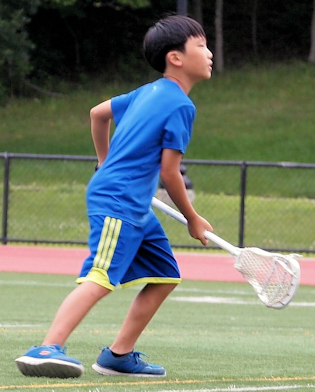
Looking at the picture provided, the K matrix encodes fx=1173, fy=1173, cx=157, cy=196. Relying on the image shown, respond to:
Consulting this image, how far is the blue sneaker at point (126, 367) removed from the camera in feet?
20.1

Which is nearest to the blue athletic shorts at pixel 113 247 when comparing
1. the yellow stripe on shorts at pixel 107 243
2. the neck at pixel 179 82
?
the yellow stripe on shorts at pixel 107 243

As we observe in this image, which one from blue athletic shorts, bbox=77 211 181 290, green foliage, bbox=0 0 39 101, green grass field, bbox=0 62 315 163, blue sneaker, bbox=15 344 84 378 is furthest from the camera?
green grass field, bbox=0 62 315 163

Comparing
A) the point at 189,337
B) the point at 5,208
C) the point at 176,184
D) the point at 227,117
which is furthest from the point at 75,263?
the point at 227,117

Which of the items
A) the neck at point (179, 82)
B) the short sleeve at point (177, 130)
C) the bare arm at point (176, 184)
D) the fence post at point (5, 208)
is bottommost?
the fence post at point (5, 208)

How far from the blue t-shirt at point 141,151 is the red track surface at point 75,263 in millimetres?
8138

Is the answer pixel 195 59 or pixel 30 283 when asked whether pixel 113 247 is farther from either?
pixel 30 283

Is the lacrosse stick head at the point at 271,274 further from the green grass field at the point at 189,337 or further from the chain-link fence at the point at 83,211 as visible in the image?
the chain-link fence at the point at 83,211

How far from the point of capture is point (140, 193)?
5789 millimetres

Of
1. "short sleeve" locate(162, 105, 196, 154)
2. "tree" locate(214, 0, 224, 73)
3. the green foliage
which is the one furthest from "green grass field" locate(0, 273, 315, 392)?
"tree" locate(214, 0, 224, 73)

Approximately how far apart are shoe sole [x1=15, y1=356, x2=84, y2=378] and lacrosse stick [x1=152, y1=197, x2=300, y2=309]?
951 mm

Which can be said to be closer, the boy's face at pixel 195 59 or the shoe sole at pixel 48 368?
the shoe sole at pixel 48 368

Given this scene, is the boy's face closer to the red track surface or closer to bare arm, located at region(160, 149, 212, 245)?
bare arm, located at region(160, 149, 212, 245)

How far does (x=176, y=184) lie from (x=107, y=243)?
0.44 m

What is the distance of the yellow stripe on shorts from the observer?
18.7 feet
